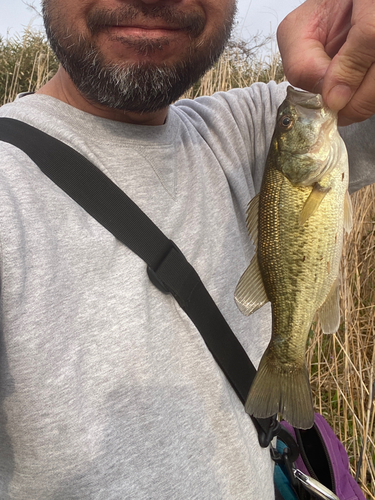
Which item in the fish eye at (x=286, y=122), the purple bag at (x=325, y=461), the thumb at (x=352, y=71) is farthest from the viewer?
the purple bag at (x=325, y=461)

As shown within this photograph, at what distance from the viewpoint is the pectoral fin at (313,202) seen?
123 cm

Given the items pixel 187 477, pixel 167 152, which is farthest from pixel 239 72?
pixel 187 477

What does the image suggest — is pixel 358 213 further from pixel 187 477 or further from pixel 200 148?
pixel 187 477

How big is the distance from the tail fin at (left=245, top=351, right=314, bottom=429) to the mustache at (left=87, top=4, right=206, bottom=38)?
1.14m

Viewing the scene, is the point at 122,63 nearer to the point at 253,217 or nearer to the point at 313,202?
the point at 253,217

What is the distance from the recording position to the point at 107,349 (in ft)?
3.52

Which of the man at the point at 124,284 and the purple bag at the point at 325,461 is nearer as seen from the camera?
the man at the point at 124,284

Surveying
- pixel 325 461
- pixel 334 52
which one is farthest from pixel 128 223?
pixel 325 461

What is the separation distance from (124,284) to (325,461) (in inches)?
44.3

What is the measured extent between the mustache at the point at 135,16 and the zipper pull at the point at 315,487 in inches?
63.7

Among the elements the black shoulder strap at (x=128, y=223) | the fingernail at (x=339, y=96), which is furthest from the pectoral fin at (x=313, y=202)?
the black shoulder strap at (x=128, y=223)

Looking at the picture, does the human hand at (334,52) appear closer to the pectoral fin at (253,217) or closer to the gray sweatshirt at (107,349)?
the pectoral fin at (253,217)

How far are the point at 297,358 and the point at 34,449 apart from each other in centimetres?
77


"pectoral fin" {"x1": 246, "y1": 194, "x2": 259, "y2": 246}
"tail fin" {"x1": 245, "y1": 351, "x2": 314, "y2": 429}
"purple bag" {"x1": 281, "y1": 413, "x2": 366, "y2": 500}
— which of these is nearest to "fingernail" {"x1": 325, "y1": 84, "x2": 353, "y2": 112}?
"pectoral fin" {"x1": 246, "y1": 194, "x2": 259, "y2": 246}
